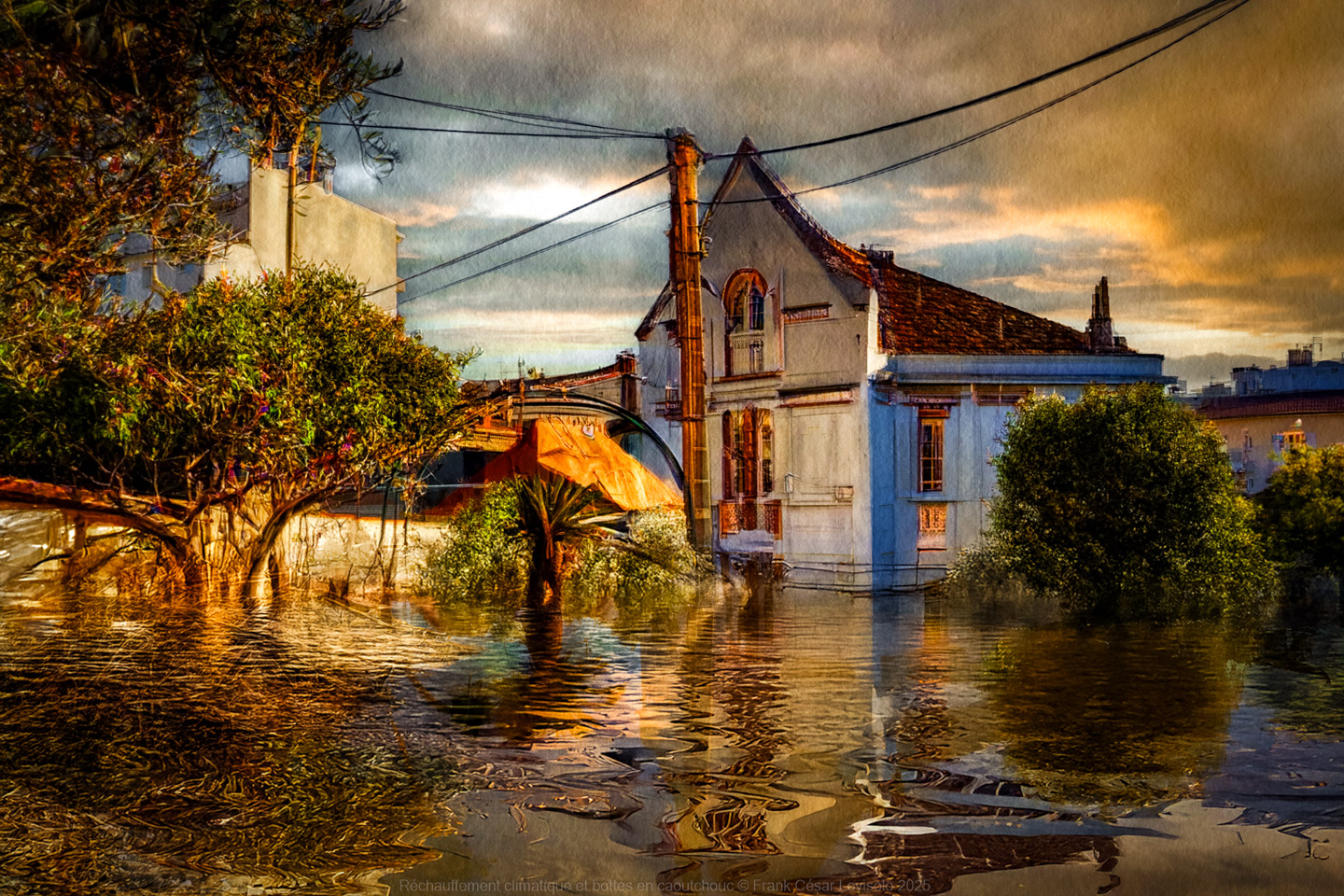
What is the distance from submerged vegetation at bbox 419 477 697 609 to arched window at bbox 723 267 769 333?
7651mm

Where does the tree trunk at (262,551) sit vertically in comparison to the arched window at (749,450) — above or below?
below

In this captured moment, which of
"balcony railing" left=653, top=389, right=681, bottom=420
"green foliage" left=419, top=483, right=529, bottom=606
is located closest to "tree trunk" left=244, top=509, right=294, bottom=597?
"green foliage" left=419, top=483, right=529, bottom=606

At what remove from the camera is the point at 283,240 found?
71.8 feet

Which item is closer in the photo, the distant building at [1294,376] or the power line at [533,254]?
the power line at [533,254]

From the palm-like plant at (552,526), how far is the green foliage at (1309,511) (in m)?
11.8

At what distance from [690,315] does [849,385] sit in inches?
262

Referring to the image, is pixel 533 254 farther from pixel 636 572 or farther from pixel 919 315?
pixel 919 315

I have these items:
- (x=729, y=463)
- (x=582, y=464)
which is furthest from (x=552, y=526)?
(x=729, y=463)

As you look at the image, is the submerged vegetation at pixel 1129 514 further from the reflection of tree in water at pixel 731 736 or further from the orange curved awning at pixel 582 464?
the orange curved awning at pixel 582 464

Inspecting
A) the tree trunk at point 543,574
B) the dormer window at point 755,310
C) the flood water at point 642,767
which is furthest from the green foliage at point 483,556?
the dormer window at point 755,310

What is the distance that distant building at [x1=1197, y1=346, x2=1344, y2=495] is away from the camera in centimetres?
2145

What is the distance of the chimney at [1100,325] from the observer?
22.3 meters

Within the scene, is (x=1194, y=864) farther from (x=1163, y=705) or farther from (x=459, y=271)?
(x=459, y=271)

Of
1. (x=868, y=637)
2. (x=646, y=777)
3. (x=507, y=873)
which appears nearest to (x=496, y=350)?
(x=868, y=637)
